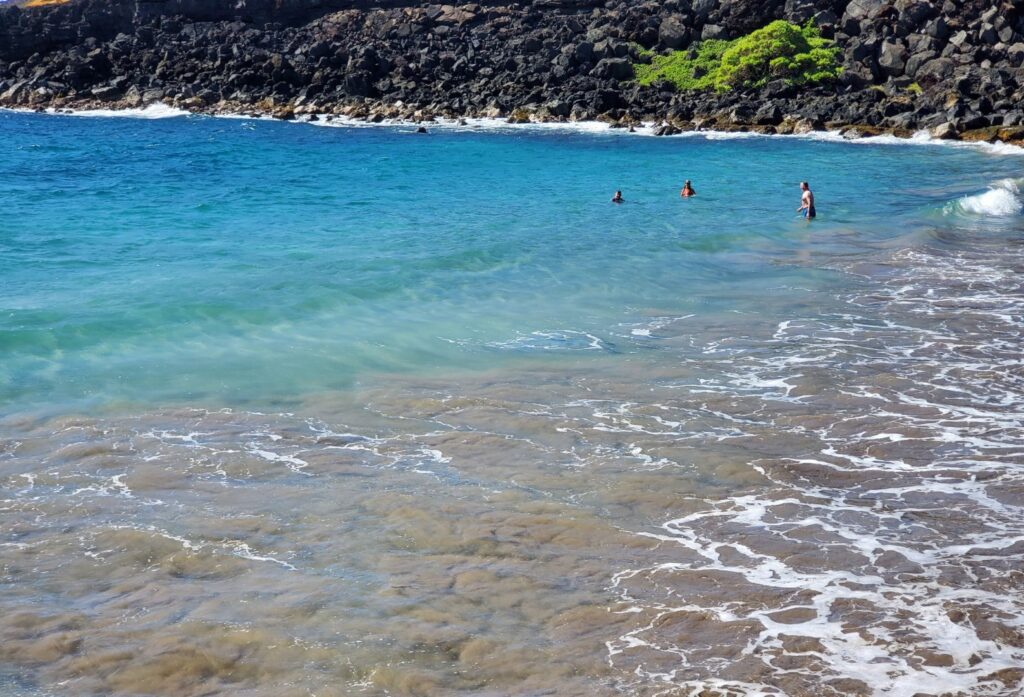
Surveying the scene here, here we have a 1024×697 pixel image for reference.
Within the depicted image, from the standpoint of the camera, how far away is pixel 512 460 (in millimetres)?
10891

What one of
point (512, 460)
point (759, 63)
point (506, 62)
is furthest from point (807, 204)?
point (506, 62)

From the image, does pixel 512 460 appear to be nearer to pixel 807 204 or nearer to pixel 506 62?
pixel 807 204

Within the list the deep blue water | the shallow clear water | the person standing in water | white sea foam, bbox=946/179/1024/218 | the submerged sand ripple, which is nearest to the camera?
the submerged sand ripple

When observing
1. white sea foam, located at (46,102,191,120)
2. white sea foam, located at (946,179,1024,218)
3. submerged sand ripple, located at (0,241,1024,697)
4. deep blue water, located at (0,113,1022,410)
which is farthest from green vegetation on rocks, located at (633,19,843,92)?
submerged sand ripple, located at (0,241,1024,697)

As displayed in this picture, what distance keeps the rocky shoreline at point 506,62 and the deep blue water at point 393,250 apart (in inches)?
303

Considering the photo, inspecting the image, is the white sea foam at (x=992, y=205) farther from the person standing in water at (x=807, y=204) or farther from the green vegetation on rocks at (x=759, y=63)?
the green vegetation on rocks at (x=759, y=63)

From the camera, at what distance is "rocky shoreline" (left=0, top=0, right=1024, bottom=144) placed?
46750 millimetres

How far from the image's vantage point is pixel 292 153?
41094 millimetres

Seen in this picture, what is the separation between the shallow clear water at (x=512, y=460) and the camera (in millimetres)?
7344

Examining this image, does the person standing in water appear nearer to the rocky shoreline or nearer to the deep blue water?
the deep blue water

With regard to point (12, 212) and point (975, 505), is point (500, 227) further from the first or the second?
point (975, 505)

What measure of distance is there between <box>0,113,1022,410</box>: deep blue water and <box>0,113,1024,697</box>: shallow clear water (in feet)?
0.41

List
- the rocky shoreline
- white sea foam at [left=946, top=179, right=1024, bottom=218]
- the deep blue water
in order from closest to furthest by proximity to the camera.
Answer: the deep blue water, white sea foam at [left=946, top=179, right=1024, bottom=218], the rocky shoreline

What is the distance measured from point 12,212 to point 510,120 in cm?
2881
